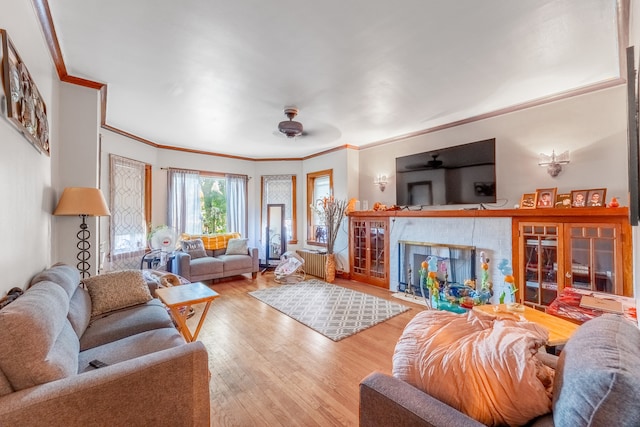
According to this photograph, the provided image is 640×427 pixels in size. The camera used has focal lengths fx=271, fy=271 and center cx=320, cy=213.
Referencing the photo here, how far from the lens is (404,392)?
3.26ft

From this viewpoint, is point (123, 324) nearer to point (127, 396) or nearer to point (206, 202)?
point (127, 396)

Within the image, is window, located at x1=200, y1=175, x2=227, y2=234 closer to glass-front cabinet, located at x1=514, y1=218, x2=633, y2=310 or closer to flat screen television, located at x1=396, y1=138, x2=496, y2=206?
flat screen television, located at x1=396, y1=138, x2=496, y2=206

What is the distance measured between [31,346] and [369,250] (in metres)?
4.40

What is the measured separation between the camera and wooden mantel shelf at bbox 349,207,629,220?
2.57 metres

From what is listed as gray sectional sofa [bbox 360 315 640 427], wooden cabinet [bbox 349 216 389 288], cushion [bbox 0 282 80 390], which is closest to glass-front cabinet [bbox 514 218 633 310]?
wooden cabinet [bbox 349 216 389 288]

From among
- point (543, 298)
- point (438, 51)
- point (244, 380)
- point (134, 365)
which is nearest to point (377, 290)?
point (543, 298)

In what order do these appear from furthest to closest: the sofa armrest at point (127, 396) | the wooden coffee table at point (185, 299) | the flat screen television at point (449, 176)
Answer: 1. the flat screen television at point (449, 176)
2. the wooden coffee table at point (185, 299)
3. the sofa armrest at point (127, 396)

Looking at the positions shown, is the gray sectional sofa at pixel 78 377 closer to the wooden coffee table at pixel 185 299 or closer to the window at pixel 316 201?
the wooden coffee table at pixel 185 299

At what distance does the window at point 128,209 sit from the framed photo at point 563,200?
590 cm

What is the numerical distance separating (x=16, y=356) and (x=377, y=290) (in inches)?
165

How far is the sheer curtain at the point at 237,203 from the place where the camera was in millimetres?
6008

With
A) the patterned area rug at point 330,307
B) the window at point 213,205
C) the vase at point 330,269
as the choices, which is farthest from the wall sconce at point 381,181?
the window at point 213,205

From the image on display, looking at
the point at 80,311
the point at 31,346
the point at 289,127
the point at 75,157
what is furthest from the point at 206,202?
the point at 31,346

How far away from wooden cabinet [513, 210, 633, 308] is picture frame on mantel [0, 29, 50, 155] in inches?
171
